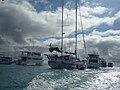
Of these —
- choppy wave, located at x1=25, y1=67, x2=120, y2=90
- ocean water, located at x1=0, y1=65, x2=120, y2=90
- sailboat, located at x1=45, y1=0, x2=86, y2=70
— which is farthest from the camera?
sailboat, located at x1=45, y1=0, x2=86, y2=70

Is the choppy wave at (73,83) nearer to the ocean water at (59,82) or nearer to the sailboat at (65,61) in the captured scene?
the ocean water at (59,82)

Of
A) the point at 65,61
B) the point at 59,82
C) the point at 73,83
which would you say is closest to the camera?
the point at 73,83

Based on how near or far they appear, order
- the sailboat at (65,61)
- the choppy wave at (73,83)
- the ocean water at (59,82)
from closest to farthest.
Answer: the choppy wave at (73,83)
the ocean water at (59,82)
the sailboat at (65,61)

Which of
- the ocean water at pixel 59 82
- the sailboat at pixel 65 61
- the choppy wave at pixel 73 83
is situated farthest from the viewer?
the sailboat at pixel 65 61

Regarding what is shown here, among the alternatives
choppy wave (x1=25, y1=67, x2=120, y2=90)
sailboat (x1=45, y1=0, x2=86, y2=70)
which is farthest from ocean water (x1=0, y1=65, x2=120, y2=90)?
sailboat (x1=45, y1=0, x2=86, y2=70)

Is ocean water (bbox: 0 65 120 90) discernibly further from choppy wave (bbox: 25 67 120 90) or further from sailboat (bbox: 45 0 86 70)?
sailboat (bbox: 45 0 86 70)

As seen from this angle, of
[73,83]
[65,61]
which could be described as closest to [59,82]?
[73,83]

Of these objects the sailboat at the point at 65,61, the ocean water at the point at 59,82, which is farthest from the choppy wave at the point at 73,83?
the sailboat at the point at 65,61

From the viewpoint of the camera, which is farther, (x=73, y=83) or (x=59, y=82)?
(x=59, y=82)

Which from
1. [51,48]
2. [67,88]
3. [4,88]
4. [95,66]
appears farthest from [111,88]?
[95,66]

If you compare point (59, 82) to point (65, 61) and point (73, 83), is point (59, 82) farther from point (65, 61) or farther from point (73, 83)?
point (65, 61)

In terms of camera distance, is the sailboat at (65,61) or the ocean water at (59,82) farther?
the sailboat at (65,61)

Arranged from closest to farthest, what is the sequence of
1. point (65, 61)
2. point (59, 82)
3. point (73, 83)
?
point (73, 83), point (59, 82), point (65, 61)

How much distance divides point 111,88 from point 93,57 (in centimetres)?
14665
